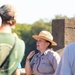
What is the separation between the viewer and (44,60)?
4.97 meters

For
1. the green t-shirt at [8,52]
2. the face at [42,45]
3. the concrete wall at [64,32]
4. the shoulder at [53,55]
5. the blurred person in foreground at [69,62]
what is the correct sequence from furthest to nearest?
the concrete wall at [64,32] < the face at [42,45] < the shoulder at [53,55] < the green t-shirt at [8,52] < the blurred person in foreground at [69,62]

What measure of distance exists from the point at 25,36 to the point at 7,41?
176 ft

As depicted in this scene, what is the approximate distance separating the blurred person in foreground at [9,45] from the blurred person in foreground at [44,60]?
160 centimetres

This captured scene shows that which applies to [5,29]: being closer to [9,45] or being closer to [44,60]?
[9,45]

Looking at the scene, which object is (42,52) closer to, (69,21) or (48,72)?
(48,72)

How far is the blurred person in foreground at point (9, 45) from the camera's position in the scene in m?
3.23

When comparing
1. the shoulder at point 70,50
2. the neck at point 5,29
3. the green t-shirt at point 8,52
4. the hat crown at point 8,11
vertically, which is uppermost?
the hat crown at point 8,11

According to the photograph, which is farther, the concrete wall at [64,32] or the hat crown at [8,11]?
the concrete wall at [64,32]

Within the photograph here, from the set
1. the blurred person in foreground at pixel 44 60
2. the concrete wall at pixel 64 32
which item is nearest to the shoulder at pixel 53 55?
the blurred person in foreground at pixel 44 60

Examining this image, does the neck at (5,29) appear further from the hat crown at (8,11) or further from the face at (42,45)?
the face at (42,45)

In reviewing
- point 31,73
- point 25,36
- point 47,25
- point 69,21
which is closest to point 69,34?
point 69,21

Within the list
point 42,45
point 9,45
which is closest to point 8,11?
point 9,45

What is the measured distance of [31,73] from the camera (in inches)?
204

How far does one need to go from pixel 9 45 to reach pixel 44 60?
69.7 inches
